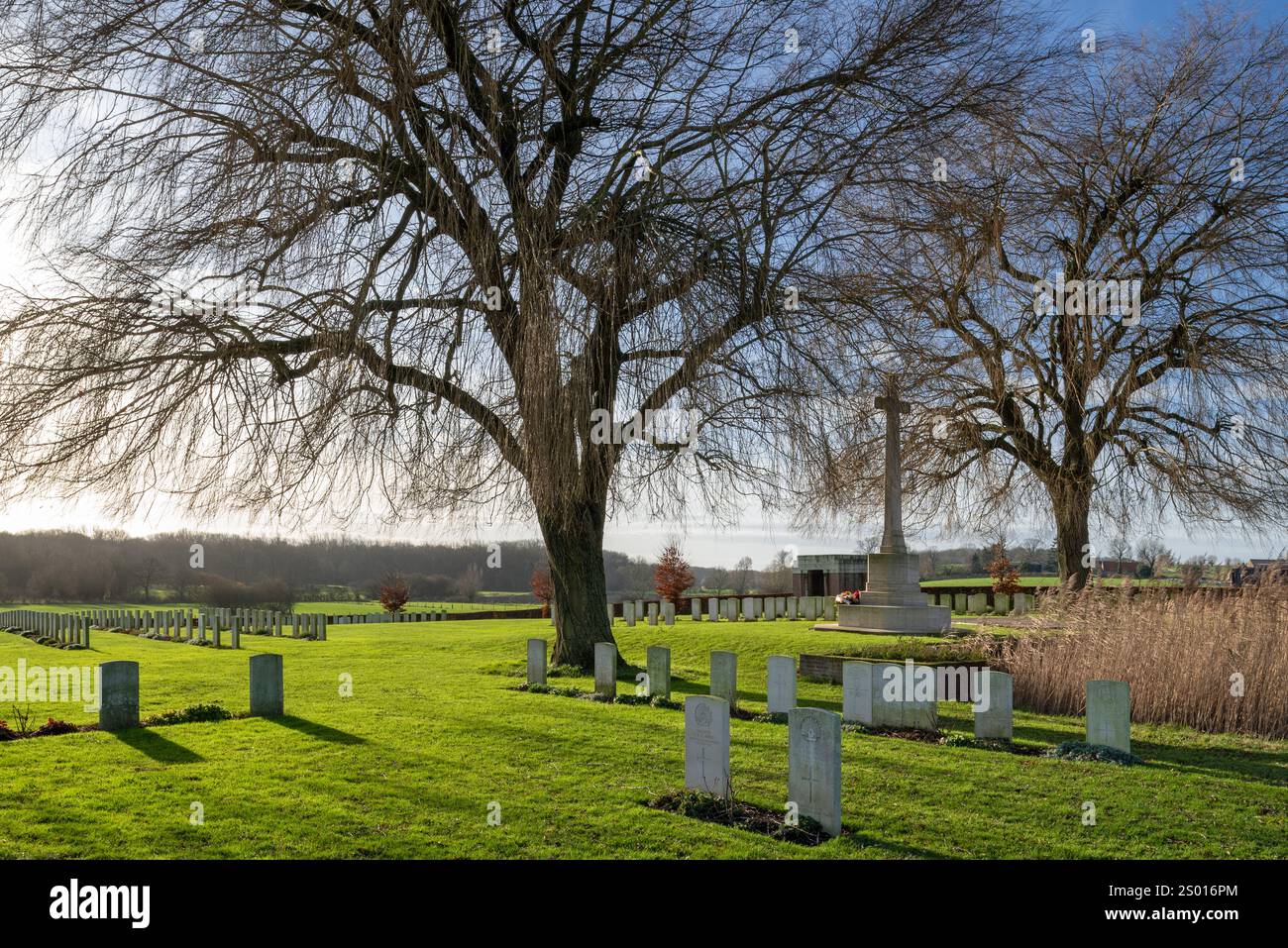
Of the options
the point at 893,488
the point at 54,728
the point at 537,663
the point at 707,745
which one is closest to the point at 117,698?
the point at 54,728

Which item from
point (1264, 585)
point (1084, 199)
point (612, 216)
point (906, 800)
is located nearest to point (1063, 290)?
point (1084, 199)

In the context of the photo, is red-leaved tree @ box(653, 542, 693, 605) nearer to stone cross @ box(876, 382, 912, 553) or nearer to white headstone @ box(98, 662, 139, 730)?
stone cross @ box(876, 382, 912, 553)

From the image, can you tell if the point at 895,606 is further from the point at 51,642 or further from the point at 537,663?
the point at 51,642

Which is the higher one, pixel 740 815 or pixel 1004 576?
pixel 1004 576

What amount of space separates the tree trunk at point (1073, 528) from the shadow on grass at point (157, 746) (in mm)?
19402

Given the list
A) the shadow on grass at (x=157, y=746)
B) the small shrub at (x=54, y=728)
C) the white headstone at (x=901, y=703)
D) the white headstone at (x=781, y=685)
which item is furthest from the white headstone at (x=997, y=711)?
the small shrub at (x=54, y=728)

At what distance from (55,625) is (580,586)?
19.5 meters

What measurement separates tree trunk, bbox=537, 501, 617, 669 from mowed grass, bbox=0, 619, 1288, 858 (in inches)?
118

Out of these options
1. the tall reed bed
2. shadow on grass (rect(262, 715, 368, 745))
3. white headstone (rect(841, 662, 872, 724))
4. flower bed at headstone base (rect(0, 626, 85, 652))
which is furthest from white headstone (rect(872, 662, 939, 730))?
flower bed at headstone base (rect(0, 626, 85, 652))

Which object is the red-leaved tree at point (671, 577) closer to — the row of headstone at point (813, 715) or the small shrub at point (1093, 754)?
the row of headstone at point (813, 715)

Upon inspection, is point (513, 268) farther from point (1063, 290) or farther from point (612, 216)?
point (1063, 290)

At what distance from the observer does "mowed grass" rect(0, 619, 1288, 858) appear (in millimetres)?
5855

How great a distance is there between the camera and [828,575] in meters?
38.7

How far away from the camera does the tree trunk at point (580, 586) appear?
15.1 metres
